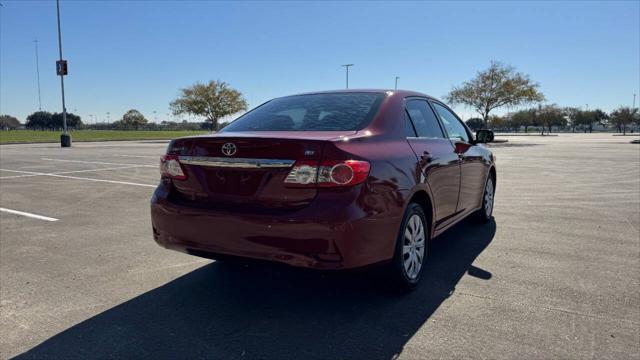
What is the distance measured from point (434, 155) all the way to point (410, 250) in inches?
35.4

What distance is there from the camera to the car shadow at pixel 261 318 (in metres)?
2.73

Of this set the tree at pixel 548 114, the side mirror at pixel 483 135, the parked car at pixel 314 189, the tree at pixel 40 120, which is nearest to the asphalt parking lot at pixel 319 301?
the parked car at pixel 314 189

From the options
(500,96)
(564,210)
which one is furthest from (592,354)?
(500,96)

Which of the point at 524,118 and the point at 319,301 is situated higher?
→ the point at 524,118

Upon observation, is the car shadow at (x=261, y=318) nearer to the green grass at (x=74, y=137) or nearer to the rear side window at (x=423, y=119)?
the rear side window at (x=423, y=119)

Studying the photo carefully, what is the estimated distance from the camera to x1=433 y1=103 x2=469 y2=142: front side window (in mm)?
4816

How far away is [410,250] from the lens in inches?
140

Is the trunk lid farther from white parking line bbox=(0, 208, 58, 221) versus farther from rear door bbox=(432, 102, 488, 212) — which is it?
white parking line bbox=(0, 208, 58, 221)

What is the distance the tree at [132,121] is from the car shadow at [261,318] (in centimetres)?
12715

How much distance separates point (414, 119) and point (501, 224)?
279 cm

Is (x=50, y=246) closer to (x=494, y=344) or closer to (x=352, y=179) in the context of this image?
(x=352, y=179)

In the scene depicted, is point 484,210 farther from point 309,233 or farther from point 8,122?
point 8,122

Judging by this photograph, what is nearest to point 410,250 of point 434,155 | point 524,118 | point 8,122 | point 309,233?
point 434,155

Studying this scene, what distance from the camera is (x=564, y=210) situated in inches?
279
